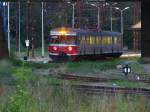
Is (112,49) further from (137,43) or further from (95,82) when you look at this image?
(137,43)

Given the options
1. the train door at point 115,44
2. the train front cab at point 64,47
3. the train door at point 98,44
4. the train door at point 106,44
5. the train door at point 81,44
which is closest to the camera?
the train front cab at point 64,47

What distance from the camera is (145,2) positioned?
52.2m

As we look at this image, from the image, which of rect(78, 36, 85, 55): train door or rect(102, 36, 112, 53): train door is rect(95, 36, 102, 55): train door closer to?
rect(102, 36, 112, 53): train door

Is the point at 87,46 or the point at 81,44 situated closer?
the point at 81,44

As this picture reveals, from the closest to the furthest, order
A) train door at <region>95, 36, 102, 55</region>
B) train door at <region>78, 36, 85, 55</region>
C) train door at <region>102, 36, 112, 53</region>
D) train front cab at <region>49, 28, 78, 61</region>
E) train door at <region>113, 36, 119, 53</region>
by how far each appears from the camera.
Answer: train front cab at <region>49, 28, 78, 61</region> → train door at <region>78, 36, 85, 55</region> → train door at <region>95, 36, 102, 55</region> → train door at <region>102, 36, 112, 53</region> → train door at <region>113, 36, 119, 53</region>

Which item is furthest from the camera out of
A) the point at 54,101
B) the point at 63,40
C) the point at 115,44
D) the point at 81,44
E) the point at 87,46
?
the point at 115,44

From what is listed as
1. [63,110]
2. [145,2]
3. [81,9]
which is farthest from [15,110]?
[81,9]

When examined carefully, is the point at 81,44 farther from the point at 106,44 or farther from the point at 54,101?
the point at 54,101

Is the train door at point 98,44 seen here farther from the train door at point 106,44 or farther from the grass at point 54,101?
the grass at point 54,101

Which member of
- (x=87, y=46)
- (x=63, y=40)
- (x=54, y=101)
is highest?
(x=63, y=40)

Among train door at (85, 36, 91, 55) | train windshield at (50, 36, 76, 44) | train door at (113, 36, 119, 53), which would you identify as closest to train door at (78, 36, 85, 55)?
train door at (85, 36, 91, 55)

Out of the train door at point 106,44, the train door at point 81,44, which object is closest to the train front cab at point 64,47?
the train door at point 81,44

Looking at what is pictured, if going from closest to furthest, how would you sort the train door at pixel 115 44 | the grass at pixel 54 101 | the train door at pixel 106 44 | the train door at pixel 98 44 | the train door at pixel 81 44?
1. the grass at pixel 54 101
2. the train door at pixel 81 44
3. the train door at pixel 98 44
4. the train door at pixel 106 44
5. the train door at pixel 115 44

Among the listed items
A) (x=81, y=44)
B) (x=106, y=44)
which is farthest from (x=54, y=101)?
(x=106, y=44)
